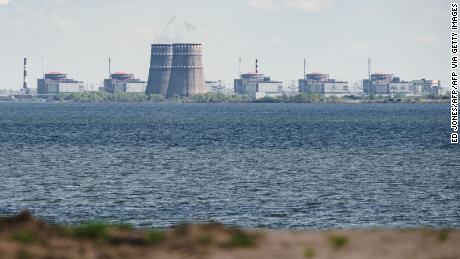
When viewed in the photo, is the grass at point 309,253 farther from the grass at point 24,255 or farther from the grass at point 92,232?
the grass at point 24,255

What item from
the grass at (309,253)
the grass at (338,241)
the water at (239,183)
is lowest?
the water at (239,183)

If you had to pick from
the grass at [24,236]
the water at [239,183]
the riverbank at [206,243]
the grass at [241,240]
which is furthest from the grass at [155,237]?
the water at [239,183]

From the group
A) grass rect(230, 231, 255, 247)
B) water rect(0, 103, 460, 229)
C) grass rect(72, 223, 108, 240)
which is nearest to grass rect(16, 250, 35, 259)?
grass rect(72, 223, 108, 240)

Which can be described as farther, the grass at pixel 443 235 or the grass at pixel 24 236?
the grass at pixel 443 235

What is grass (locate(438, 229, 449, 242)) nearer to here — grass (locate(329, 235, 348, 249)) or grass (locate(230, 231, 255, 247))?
grass (locate(329, 235, 348, 249))

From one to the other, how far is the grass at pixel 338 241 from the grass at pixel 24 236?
17.7ft

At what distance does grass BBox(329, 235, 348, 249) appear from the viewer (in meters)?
19.4

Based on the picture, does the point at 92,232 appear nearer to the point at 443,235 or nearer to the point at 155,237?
the point at 155,237

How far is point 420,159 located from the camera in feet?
246

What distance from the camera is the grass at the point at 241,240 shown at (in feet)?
63.6

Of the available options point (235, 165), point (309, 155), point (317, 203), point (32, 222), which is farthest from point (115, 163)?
point (32, 222)

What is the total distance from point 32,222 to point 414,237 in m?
7.17

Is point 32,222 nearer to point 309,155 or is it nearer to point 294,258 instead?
point 294,258

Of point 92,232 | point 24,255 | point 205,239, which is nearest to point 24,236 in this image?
point 24,255
